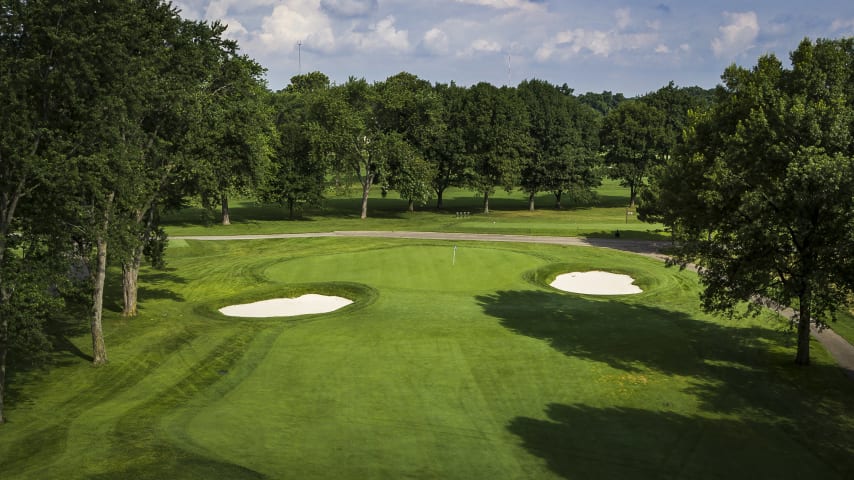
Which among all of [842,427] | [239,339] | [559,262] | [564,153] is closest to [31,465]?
[239,339]

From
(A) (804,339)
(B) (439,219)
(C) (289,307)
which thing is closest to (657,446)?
(A) (804,339)

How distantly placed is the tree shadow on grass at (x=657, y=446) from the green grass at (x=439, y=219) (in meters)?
38.2

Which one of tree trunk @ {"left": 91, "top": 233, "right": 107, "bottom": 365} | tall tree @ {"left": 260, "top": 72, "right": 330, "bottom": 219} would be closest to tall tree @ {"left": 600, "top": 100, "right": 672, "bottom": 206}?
tall tree @ {"left": 260, "top": 72, "right": 330, "bottom": 219}

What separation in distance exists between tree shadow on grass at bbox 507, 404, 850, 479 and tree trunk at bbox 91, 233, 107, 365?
67.2 ft

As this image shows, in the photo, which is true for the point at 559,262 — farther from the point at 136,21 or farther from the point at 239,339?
the point at 136,21

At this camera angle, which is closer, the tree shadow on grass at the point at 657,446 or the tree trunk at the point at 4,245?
the tree shadow on grass at the point at 657,446

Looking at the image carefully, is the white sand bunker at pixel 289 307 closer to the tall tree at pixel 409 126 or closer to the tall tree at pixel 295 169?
the tall tree at pixel 295 169

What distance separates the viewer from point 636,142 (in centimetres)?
10862

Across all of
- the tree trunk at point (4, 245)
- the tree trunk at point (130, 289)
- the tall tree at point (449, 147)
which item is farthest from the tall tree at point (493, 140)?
the tree trunk at point (4, 245)

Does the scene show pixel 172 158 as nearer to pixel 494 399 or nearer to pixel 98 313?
pixel 98 313

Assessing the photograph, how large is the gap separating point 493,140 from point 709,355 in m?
66.7

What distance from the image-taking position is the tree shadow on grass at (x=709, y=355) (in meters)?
25.2

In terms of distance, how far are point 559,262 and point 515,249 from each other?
25.1 feet

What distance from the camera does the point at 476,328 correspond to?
36.9 metres
